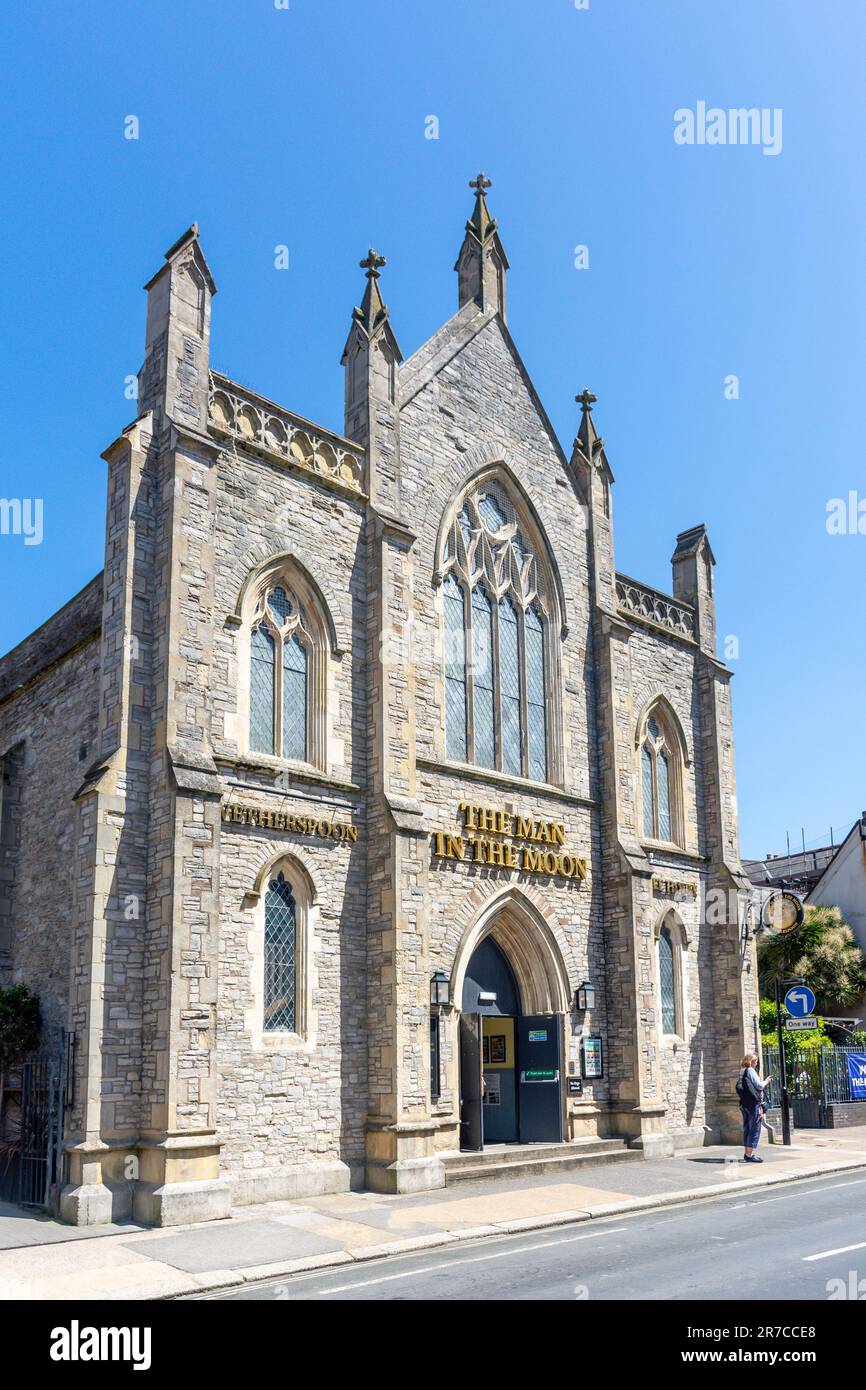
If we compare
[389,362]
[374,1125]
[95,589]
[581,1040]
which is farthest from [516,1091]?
[389,362]

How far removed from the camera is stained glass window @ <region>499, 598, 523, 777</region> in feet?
70.1

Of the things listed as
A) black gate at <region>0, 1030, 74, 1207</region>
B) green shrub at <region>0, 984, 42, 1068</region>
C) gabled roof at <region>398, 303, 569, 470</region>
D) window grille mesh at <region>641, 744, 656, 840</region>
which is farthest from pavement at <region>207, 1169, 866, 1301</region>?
gabled roof at <region>398, 303, 569, 470</region>

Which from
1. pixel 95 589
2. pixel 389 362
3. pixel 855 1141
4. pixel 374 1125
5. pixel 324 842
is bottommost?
pixel 855 1141

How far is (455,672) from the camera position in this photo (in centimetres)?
2066

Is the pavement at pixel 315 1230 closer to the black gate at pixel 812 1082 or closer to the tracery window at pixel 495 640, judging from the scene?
the tracery window at pixel 495 640

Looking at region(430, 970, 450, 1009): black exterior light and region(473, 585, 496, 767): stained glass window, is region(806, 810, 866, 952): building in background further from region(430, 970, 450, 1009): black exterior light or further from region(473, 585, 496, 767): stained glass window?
region(430, 970, 450, 1009): black exterior light

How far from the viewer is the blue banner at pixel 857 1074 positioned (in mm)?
28594

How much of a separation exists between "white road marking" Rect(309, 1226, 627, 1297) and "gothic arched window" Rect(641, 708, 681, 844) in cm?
1139

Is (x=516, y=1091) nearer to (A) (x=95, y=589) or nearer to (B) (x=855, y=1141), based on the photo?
(B) (x=855, y=1141)

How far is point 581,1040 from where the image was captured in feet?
69.4

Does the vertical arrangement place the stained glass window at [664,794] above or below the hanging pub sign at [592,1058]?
above

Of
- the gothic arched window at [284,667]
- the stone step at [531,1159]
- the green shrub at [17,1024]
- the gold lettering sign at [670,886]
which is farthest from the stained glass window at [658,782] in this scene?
the green shrub at [17,1024]

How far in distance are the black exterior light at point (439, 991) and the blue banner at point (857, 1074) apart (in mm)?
14606
